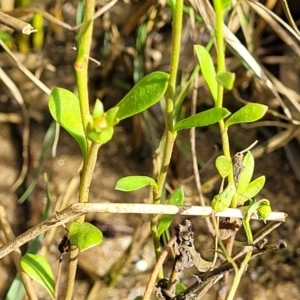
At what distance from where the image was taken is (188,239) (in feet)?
1.49

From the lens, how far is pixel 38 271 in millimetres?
534

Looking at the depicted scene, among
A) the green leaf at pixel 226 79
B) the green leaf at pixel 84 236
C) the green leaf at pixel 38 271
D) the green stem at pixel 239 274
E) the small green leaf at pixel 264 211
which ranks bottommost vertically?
the green leaf at pixel 38 271

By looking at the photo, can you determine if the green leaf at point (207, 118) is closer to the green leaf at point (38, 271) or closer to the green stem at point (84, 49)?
the green stem at point (84, 49)

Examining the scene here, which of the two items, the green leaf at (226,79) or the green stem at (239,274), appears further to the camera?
the green stem at (239,274)

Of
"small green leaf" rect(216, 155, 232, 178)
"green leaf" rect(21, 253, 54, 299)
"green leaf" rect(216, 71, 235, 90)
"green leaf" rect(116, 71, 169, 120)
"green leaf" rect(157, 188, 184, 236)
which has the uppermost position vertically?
"green leaf" rect(216, 71, 235, 90)

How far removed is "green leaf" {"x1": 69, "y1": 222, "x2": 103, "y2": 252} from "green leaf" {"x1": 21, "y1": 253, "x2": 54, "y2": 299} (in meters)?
0.11

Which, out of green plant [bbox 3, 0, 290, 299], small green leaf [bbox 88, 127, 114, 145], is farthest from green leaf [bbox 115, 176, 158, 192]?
small green leaf [bbox 88, 127, 114, 145]

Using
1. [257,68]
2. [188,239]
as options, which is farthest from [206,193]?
[188,239]

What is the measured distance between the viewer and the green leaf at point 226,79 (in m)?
0.34

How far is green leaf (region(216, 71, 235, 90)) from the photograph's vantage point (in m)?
0.34

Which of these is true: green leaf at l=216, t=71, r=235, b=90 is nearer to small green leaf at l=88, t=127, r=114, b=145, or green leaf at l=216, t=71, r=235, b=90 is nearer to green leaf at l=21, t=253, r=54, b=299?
small green leaf at l=88, t=127, r=114, b=145

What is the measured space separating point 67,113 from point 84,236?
0.09 m

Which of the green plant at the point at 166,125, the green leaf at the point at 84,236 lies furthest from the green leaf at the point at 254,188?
the green leaf at the point at 84,236

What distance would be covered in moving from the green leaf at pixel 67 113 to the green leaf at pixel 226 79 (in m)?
0.12
